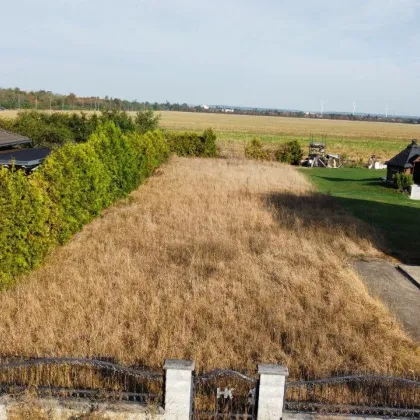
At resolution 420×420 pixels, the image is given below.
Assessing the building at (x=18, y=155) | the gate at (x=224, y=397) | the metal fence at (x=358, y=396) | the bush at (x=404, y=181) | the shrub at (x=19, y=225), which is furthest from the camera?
the bush at (x=404, y=181)

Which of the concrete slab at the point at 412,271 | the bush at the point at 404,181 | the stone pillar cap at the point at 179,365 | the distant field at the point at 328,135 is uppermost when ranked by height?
the distant field at the point at 328,135

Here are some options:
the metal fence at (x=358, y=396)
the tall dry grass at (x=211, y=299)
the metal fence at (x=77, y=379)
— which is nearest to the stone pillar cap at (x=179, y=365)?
the metal fence at (x=77, y=379)

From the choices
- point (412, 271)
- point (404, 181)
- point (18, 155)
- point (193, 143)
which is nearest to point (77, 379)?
point (412, 271)

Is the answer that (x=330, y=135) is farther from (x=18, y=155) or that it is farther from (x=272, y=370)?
(x=272, y=370)

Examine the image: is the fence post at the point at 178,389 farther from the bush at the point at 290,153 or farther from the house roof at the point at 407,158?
the bush at the point at 290,153

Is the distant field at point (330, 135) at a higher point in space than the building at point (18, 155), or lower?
higher

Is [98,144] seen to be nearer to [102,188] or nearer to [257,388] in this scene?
[102,188]

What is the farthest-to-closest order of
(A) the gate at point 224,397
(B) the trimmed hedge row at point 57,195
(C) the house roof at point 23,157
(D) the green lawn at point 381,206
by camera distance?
(C) the house roof at point 23,157 < (D) the green lawn at point 381,206 < (B) the trimmed hedge row at point 57,195 < (A) the gate at point 224,397

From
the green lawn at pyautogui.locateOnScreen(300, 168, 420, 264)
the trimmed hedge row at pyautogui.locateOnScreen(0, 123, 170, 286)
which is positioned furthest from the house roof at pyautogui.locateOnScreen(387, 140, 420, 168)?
the trimmed hedge row at pyautogui.locateOnScreen(0, 123, 170, 286)
